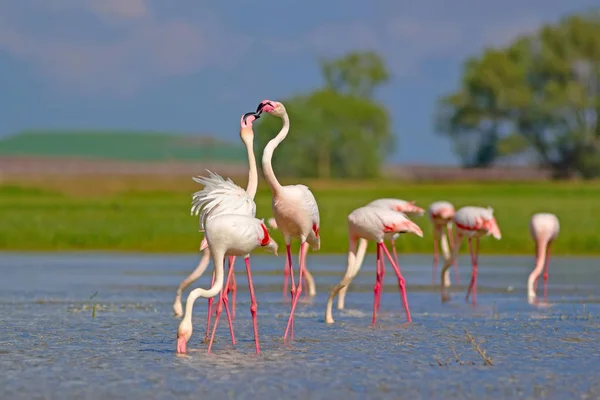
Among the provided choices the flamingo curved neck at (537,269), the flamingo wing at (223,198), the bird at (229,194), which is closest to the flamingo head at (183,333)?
the bird at (229,194)

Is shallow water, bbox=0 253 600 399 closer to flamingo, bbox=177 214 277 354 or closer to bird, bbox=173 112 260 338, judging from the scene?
flamingo, bbox=177 214 277 354

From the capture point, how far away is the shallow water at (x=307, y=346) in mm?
8938

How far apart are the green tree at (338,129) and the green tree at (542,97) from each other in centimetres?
872

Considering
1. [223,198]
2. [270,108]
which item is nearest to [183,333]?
[223,198]

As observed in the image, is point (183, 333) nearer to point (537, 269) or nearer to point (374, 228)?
point (374, 228)

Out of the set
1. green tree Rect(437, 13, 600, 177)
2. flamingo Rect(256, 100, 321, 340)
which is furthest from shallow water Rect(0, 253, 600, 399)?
green tree Rect(437, 13, 600, 177)

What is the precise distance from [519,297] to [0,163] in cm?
11705

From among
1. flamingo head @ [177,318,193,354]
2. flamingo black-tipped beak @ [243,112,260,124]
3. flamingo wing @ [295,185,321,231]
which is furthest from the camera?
flamingo wing @ [295,185,321,231]

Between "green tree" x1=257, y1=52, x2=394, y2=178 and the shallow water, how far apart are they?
239 ft

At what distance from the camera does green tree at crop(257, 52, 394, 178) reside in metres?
95.1

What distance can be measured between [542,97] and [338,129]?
58.6 feet

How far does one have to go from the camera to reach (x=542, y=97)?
8825 centimetres

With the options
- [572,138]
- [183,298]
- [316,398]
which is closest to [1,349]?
[316,398]

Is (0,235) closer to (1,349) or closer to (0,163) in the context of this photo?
(1,349)
